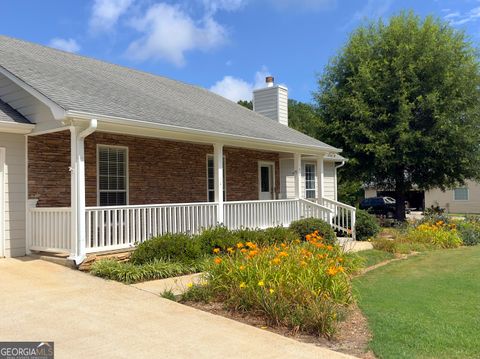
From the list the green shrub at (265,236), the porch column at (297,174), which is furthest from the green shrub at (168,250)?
the porch column at (297,174)

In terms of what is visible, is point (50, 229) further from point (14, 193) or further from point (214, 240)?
point (214, 240)

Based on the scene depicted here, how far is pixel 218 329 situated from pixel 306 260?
214 centimetres

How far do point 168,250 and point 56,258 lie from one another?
231 cm

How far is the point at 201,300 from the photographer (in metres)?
6.84

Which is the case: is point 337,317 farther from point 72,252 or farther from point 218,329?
point 72,252

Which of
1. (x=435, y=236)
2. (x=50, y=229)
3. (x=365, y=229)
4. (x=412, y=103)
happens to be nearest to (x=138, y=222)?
(x=50, y=229)

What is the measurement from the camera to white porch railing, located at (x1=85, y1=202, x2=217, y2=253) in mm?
9109

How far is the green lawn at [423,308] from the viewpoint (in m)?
4.95

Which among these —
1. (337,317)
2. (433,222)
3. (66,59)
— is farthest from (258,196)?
(337,317)

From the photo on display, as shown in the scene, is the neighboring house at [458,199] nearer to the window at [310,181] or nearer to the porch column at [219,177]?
the window at [310,181]

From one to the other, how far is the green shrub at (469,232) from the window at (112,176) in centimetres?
1122

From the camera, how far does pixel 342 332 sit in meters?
5.53

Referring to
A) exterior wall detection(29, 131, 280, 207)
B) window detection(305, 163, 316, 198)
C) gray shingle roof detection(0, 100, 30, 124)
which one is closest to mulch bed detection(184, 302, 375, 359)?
exterior wall detection(29, 131, 280, 207)

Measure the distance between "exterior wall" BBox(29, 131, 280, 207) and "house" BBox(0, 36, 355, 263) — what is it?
0.03 meters
